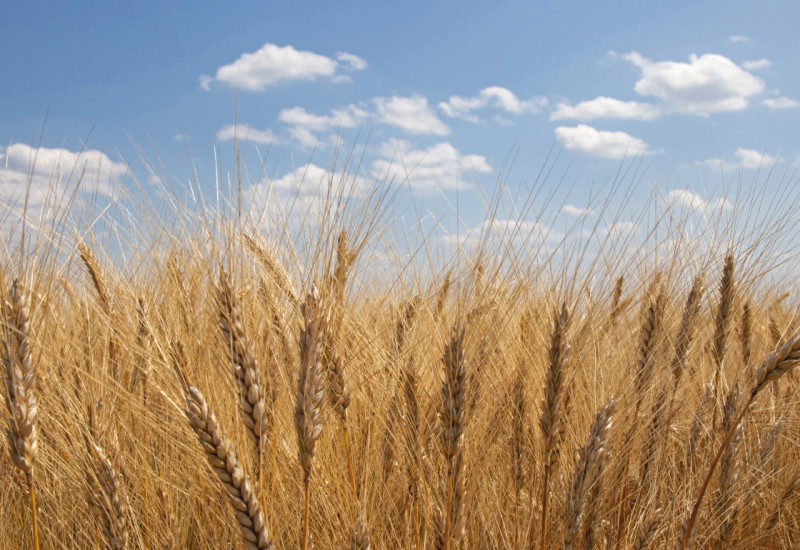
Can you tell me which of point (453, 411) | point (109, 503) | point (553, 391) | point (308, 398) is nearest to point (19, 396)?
point (109, 503)

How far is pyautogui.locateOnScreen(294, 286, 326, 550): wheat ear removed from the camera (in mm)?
1479

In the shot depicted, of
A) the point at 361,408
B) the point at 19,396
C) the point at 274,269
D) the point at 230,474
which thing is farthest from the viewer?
the point at 361,408

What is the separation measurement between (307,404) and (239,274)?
477 mm

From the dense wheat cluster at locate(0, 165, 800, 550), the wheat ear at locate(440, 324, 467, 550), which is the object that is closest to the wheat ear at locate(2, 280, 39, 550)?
the dense wheat cluster at locate(0, 165, 800, 550)

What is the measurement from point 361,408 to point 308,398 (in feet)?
3.77

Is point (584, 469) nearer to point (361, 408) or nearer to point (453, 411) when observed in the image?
point (453, 411)

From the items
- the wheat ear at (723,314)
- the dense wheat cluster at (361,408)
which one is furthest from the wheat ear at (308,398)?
the wheat ear at (723,314)

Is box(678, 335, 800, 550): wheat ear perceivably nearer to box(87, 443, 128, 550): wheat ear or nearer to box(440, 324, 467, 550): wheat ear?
box(440, 324, 467, 550): wheat ear

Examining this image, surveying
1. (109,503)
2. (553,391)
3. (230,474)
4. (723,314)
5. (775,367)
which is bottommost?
(109,503)

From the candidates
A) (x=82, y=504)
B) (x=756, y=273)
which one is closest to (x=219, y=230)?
(x=82, y=504)

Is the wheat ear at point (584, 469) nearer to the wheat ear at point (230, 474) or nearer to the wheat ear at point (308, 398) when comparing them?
the wheat ear at point (308, 398)

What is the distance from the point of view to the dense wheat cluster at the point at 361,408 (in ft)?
5.49

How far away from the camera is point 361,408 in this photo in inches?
102

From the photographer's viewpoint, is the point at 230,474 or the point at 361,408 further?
the point at 361,408
